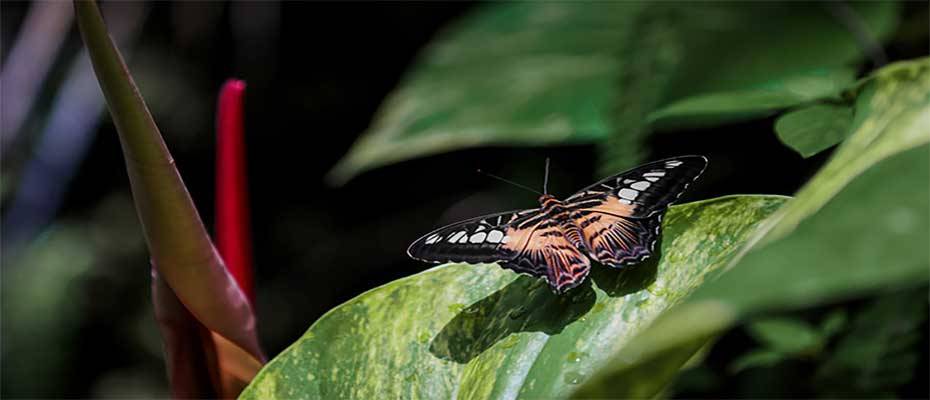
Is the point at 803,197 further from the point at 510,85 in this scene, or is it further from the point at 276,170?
the point at 276,170

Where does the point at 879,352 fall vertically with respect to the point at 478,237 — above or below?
below

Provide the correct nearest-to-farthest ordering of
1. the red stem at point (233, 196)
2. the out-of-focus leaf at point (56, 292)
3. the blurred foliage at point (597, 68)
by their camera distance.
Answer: the red stem at point (233, 196) → the blurred foliage at point (597, 68) → the out-of-focus leaf at point (56, 292)

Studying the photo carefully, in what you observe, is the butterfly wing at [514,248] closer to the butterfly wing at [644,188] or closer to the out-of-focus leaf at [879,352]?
the butterfly wing at [644,188]

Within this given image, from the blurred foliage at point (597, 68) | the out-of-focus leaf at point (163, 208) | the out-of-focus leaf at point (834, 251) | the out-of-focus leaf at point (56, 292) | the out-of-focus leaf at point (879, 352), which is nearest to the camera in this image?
the out-of-focus leaf at point (834, 251)

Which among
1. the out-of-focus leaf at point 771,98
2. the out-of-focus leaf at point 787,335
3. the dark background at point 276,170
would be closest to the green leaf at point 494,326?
the out-of-focus leaf at point 771,98

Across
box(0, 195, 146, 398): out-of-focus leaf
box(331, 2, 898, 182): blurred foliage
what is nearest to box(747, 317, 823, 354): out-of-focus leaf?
box(331, 2, 898, 182): blurred foliage

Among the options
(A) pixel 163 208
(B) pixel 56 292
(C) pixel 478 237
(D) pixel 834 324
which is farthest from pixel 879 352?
(B) pixel 56 292

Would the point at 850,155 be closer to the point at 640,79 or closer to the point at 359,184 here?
the point at 640,79

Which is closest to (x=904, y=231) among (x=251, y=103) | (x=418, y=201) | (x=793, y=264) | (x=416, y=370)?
(x=793, y=264)
